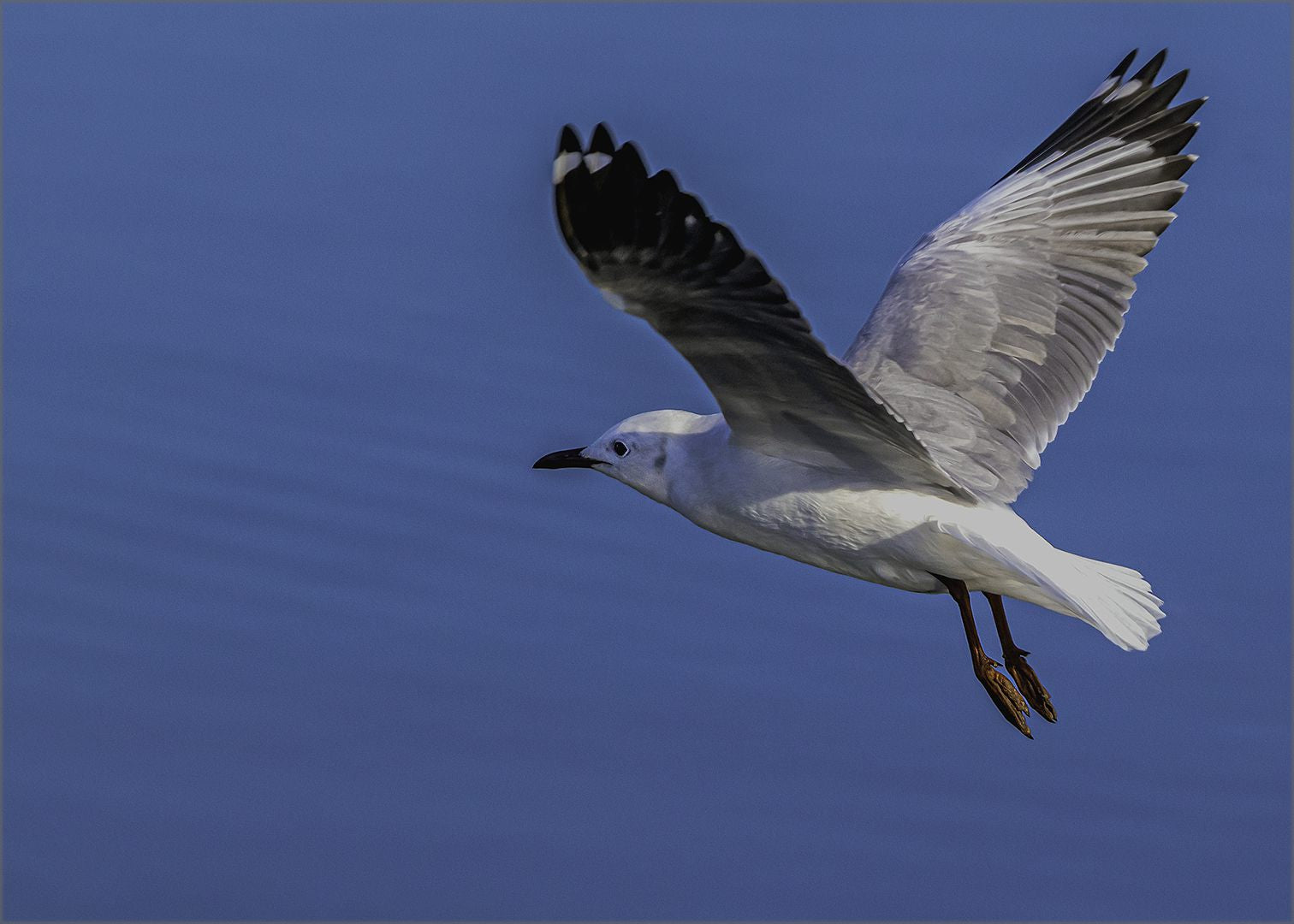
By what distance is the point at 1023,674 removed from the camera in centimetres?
684

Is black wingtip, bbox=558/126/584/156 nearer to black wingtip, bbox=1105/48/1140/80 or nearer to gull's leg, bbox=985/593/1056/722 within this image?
gull's leg, bbox=985/593/1056/722

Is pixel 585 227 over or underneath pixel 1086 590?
over

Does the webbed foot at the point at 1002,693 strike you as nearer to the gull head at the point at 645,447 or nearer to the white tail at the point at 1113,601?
the white tail at the point at 1113,601

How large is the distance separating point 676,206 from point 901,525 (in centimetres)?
161

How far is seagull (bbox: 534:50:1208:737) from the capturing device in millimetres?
5152

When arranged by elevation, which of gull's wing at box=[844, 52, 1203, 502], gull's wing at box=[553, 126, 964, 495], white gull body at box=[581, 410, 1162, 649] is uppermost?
gull's wing at box=[844, 52, 1203, 502]

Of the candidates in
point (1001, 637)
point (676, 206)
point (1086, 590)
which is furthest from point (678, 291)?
point (1001, 637)

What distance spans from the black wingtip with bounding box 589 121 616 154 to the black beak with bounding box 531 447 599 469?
1946mm

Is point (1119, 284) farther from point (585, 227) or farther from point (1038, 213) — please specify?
point (585, 227)

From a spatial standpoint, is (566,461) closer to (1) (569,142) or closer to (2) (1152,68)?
(1) (569,142)

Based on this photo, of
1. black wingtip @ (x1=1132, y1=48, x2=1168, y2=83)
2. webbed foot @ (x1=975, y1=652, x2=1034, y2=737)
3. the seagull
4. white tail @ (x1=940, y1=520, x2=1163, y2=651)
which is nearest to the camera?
the seagull

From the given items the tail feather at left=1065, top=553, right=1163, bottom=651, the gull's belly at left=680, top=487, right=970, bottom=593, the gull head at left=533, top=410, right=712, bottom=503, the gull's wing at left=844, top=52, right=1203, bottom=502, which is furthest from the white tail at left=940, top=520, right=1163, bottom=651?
the gull head at left=533, top=410, right=712, bottom=503

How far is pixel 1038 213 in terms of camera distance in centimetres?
791

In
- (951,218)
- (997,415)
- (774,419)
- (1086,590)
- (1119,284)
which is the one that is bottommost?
(1086,590)
